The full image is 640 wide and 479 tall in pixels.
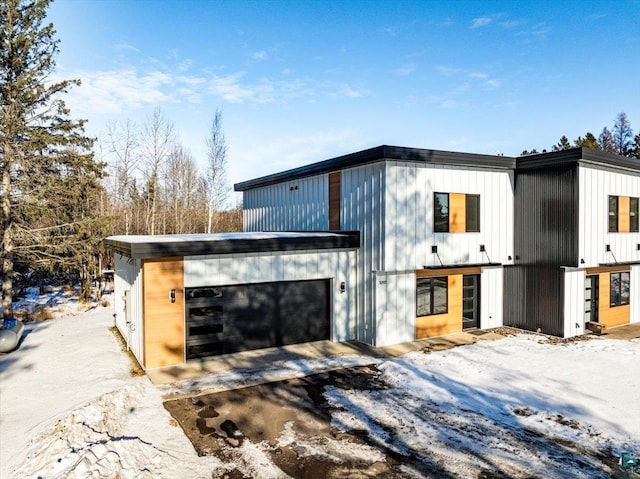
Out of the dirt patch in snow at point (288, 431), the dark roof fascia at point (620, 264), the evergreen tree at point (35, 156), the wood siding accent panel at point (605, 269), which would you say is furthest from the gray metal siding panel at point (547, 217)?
the evergreen tree at point (35, 156)

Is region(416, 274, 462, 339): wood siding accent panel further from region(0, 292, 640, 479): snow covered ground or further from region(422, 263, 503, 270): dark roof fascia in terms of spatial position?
region(0, 292, 640, 479): snow covered ground

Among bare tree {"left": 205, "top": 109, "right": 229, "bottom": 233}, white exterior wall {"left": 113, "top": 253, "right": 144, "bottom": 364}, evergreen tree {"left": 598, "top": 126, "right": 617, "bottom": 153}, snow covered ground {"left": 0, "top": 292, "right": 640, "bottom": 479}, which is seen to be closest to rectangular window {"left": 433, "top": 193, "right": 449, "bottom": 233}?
snow covered ground {"left": 0, "top": 292, "right": 640, "bottom": 479}

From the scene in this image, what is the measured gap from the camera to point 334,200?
1234cm

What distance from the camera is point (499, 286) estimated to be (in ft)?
41.9

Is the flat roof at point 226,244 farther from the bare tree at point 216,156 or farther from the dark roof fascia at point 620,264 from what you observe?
the bare tree at point 216,156

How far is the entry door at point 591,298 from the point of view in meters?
12.3

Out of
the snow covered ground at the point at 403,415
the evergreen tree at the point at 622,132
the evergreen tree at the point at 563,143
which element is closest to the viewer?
the snow covered ground at the point at 403,415

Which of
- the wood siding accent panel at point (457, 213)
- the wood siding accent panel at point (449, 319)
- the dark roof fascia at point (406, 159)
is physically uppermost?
the dark roof fascia at point (406, 159)

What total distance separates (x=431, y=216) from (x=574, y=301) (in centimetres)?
480

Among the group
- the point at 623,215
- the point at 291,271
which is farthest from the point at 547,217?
the point at 291,271

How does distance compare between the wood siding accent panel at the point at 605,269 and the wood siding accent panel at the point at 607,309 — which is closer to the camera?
the wood siding accent panel at the point at 605,269

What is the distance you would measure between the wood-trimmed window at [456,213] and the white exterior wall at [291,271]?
8.33 feet

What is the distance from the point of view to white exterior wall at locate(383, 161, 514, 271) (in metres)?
10.5

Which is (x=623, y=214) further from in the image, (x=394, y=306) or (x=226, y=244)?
(x=226, y=244)
